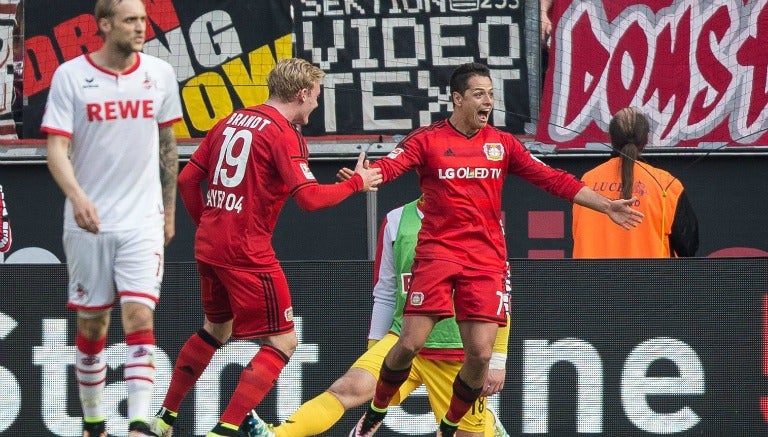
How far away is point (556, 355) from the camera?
28.1 ft

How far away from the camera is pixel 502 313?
732 cm

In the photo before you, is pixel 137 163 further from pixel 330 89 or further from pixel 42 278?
pixel 330 89

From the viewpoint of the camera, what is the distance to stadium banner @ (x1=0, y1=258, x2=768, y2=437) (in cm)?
855

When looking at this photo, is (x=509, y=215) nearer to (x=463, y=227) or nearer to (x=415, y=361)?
(x=415, y=361)

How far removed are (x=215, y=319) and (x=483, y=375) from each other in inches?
58.3

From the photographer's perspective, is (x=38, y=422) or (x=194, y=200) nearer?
(x=194, y=200)

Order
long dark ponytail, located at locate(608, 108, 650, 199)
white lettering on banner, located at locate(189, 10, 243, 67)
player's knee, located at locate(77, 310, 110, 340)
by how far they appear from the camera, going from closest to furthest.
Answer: player's knee, located at locate(77, 310, 110, 340) → long dark ponytail, located at locate(608, 108, 650, 199) → white lettering on banner, located at locate(189, 10, 243, 67)

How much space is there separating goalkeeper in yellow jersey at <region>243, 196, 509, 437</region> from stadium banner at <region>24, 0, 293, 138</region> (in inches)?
145

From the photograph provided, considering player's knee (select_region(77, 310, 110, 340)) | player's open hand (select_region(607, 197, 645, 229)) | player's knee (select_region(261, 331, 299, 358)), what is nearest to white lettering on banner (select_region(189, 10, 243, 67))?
player's knee (select_region(261, 331, 299, 358))

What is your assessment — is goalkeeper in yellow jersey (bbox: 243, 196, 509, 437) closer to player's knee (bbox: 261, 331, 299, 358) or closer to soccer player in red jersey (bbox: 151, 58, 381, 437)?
player's knee (bbox: 261, 331, 299, 358)

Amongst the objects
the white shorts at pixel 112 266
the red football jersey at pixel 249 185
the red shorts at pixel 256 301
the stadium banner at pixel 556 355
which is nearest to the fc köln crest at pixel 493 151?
the red football jersey at pixel 249 185

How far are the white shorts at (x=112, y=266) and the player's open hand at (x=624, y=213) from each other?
8.11 feet

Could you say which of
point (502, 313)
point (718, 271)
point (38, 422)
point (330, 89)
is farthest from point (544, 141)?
point (38, 422)

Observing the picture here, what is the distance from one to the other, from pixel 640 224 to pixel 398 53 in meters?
3.02
